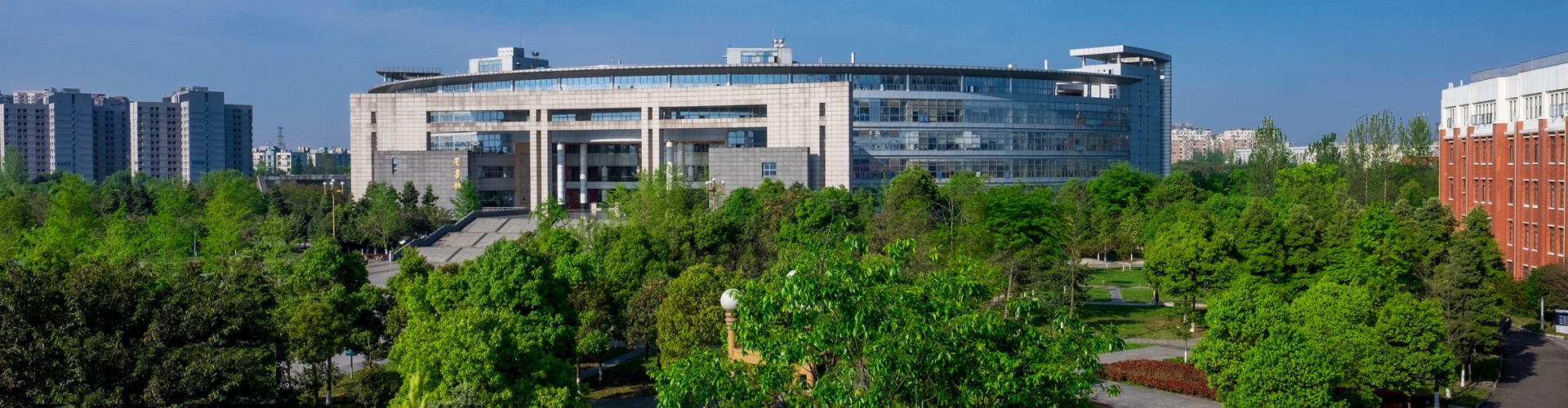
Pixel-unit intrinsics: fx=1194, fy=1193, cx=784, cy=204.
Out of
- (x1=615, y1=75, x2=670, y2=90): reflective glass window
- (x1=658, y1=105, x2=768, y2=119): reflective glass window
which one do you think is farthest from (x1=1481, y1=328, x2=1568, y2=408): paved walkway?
(x1=615, y1=75, x2=670, y2=90): reflective glass window

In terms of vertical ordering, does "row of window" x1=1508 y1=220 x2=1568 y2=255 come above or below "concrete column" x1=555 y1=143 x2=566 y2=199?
below

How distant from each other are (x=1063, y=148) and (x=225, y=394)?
214ft

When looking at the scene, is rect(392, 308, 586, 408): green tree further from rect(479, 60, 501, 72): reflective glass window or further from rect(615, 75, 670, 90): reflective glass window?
rect(479, 60, 501, 72): reflective glass window

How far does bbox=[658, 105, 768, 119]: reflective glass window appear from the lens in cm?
6900

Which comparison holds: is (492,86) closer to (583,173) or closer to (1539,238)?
(583,173)

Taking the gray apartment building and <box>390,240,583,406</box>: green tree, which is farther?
the gray apartment building

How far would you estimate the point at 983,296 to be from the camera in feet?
40.9

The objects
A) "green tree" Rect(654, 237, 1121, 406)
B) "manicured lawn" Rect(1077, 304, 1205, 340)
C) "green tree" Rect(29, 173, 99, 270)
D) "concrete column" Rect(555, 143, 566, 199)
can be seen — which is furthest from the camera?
"concrete column" Rect(555, 143, 566, 199)

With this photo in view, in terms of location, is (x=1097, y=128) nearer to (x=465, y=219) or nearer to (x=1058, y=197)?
(x=1058, y=197)

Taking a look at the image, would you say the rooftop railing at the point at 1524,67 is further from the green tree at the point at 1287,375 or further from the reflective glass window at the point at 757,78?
the reflective glass window at the point at 757,78

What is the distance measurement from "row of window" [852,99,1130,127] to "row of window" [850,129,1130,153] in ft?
2.39

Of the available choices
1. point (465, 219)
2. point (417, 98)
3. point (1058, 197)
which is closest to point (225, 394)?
point (465, 219)

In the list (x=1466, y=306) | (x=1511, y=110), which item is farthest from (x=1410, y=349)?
(x=1511, y=110)

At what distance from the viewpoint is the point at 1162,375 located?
27.6 m
